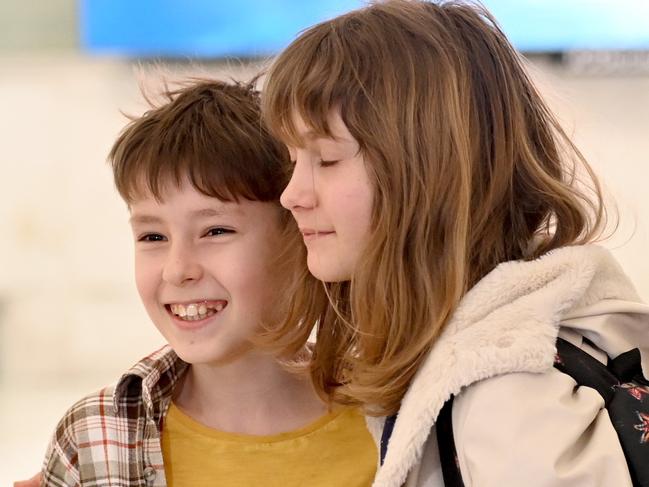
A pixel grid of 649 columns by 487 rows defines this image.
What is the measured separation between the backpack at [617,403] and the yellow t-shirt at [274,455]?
11.8 inches

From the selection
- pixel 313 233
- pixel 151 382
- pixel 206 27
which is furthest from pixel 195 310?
pixel 206 27

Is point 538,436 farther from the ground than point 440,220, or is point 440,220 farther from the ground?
point 440,220

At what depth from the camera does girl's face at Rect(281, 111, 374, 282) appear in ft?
3.18

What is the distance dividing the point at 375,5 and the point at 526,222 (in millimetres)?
279

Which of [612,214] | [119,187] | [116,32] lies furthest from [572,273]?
[116,32]

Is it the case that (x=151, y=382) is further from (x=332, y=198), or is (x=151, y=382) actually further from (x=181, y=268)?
(x=332, y=198)

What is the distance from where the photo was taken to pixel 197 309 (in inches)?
46.6

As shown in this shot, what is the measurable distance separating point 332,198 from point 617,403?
0.33 metres

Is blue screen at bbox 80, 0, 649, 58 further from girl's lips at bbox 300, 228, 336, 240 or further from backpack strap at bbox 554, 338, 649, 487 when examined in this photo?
backpack strap at bbox 554, 338, 649, 487

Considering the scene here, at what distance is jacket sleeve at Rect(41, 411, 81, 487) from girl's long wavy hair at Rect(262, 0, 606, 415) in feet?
1.30

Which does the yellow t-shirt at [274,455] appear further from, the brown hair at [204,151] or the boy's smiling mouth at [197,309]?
the brown hair at [204,151]

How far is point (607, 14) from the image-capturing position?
2342 millimetres

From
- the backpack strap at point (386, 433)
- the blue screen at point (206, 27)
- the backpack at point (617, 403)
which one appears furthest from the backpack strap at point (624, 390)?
the blue screen at point (206, 27)

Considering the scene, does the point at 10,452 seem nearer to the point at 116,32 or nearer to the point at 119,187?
the point at 116,32
